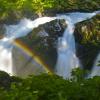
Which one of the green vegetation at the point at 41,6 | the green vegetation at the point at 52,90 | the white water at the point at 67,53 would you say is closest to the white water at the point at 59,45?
the white water at the point at 67,53

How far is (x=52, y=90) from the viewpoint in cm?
271

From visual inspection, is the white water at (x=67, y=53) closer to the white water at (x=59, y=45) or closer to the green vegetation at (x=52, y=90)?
the white water at (x=59, y=45)

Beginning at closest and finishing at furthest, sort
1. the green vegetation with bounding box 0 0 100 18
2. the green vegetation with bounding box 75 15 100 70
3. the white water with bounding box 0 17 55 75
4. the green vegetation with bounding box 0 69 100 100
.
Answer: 1. the green vegetation with bounding box 0 69 100 100
2. the white water with bounding box 0 17 55 75
3. the green vegetation with bounding box 75 15 100 70
4. the green vegetation with bounding box 0 0 100 18

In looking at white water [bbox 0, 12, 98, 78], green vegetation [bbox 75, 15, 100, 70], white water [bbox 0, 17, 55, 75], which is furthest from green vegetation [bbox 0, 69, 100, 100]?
green vegetation [bbox 75, 15, 100, 70]

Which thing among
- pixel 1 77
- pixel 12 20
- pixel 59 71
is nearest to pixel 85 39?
pixel 59 71

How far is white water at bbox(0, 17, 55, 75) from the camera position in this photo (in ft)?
42.4

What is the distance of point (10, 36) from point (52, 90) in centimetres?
1137

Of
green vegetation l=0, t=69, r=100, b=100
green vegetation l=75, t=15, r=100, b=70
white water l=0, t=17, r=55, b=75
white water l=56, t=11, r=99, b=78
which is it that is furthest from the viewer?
green vegetation l=75, t=15, r=100, b=70

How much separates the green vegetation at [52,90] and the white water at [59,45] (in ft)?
31.4

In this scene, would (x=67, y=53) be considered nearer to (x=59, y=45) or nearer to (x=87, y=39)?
(x=59, y=45)

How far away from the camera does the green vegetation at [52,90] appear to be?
8.50 feet

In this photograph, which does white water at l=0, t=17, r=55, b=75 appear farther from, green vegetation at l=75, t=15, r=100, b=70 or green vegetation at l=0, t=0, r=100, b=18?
green vegetation at l=75, t=15, r=100, b=70

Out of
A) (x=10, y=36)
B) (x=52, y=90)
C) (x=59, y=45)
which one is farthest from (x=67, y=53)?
(x=52, y=90)

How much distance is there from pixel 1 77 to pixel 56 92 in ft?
12.6
